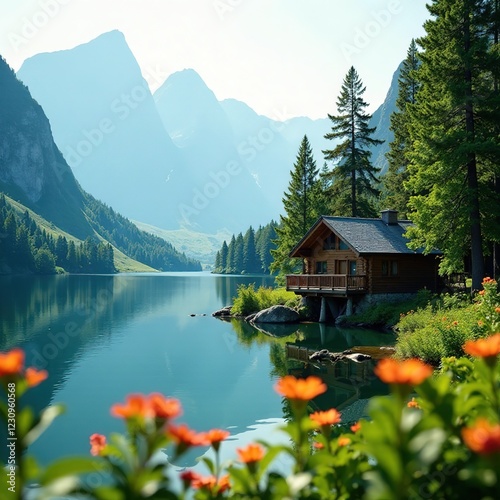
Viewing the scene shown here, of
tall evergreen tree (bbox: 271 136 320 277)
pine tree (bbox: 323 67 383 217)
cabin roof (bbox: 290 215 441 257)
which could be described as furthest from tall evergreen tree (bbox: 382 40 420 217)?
cabin roof (bbox: 290 215 441 257)

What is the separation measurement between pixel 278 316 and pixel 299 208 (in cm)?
1674

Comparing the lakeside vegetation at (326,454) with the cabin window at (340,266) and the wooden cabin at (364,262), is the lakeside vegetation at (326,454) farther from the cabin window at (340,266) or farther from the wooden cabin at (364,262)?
the cabin window at (340,266)

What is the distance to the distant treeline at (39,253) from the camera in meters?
130

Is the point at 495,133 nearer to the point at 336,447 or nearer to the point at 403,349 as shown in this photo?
the point at 403,349

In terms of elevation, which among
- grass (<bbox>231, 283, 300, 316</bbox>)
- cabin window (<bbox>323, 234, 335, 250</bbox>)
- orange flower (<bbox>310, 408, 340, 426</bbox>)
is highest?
cabin window (<bbox>323, 234, 335, 250</bbox>)

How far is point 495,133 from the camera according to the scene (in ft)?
84.9

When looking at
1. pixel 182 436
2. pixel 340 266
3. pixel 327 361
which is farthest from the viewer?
pixel 340 266

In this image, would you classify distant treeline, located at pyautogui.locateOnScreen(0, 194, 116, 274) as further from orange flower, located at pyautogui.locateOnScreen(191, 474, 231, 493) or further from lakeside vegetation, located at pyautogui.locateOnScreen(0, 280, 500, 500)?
lakeside vegetation, located at pyautogui.locateOnScreen(0, 280, 500, 500)

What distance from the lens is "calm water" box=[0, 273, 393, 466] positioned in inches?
554

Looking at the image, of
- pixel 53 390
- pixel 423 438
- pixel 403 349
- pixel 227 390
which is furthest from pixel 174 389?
pixel 423 438

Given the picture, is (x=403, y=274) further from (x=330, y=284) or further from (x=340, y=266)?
(x=330, y=284)

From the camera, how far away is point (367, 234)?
36.0m

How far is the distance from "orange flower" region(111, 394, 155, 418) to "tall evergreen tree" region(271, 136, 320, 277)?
1853 inches

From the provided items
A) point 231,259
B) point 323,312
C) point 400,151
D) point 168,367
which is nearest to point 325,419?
point 168,367
